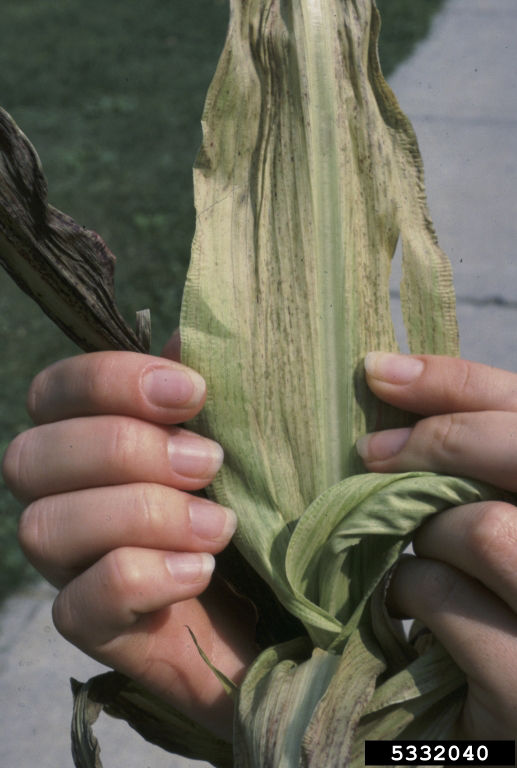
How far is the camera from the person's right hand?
0.67 metres

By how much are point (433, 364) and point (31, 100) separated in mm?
3355

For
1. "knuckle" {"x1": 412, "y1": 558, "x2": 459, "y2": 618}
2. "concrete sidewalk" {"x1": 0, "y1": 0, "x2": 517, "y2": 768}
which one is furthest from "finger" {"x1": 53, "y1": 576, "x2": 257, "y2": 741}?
"concrete sidewalk" {"x1": 0, "y1": 0, "x2": 517, "y2": 768}

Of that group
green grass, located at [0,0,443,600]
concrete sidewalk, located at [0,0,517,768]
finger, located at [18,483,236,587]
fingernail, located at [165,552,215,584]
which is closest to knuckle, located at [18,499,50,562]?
finger, located at [18,483,236,587]

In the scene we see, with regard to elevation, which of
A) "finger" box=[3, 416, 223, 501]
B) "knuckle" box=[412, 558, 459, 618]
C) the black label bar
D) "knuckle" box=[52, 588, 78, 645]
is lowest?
the black label bar

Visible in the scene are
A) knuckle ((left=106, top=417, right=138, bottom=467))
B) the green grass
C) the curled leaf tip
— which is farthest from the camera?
the green grass

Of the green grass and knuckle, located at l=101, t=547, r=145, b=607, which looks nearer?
knuckle, located at l=101, t=547, r=145, b=607

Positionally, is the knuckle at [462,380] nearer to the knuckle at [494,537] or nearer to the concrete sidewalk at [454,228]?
the knuckle at [494,537]

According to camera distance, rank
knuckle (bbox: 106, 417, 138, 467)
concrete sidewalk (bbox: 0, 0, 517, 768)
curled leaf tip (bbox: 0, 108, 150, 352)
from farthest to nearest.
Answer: concrete sidewalk (bbox: 0, 0, 517, 768) → knuckle (bbox: 106, 417, 138, 467) → curled leaf tip (bbox: 0, 108, 150, 352)

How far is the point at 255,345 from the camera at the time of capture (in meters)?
0.66

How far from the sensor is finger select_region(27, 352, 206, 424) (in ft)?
2.11

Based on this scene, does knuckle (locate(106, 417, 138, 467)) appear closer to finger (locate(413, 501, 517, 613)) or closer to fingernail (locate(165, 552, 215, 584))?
fingernail (locate(165, 552, 215, 584))

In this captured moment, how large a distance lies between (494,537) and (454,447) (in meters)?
0.07

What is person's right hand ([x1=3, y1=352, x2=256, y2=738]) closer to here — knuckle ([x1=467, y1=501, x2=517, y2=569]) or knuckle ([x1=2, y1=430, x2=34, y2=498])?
knuckle ([x1=2, y1=430, x2=34, y2=498])

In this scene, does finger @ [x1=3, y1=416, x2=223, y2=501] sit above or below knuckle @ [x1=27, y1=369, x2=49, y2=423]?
below
